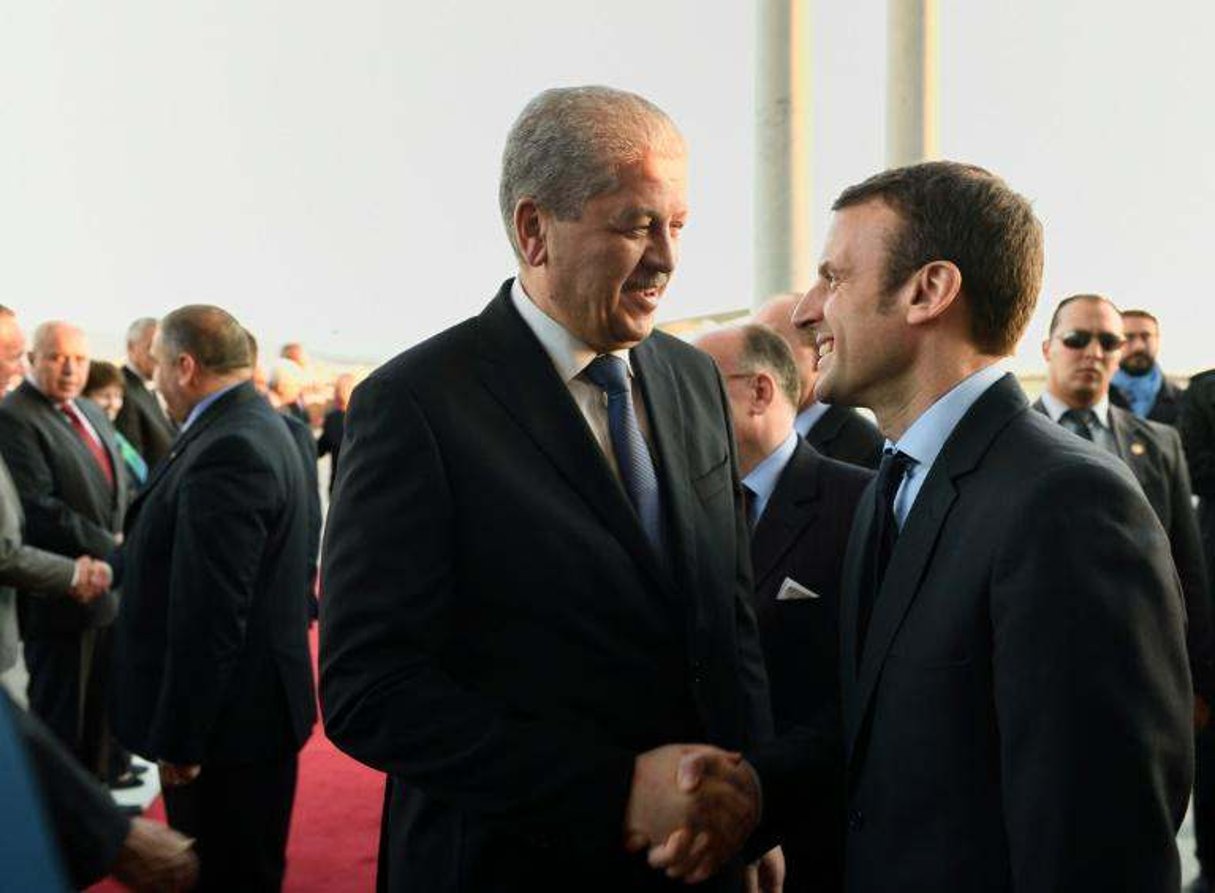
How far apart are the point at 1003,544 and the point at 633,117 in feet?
2.71

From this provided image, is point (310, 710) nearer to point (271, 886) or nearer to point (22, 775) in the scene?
point (271, 886)

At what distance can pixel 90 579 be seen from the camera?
4.56m

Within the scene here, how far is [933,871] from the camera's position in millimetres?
1606

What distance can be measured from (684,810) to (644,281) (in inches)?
30.6

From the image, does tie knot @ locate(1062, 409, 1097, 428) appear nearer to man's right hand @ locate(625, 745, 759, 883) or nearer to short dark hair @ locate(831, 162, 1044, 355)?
short dark hair @ locate(831, 162, 1044, 355)

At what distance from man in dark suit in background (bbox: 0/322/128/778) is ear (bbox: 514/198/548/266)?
3438mm

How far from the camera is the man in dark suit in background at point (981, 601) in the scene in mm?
1456

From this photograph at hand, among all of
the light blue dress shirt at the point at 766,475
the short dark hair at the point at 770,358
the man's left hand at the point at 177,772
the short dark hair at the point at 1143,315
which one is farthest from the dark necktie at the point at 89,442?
the short dark hair at the point at 1143,315

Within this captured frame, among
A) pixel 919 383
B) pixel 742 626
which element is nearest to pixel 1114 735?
pixel 919 383

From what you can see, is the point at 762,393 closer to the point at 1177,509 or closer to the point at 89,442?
the point at 1177,509

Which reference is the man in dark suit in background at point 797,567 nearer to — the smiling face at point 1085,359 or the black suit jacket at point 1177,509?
the black suit jacket at point 1177,509

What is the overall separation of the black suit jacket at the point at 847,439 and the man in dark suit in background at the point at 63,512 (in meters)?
2.88

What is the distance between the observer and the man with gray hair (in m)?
1.71

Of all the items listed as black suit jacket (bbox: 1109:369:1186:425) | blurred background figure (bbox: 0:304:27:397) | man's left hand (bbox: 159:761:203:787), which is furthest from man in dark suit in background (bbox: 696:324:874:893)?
black suit jacket (bbox: 1109:369:1186:425)
